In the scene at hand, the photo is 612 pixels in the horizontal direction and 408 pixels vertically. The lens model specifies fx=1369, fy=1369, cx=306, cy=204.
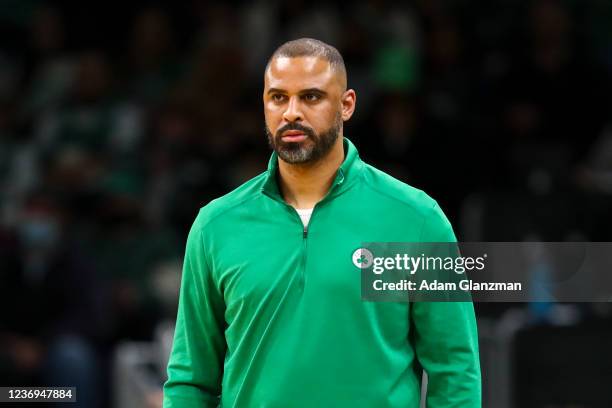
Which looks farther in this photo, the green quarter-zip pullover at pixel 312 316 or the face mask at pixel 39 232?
the face mask at pixel 39 232

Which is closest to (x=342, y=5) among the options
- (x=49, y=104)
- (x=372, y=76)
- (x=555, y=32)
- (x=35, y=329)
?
(x=372, y=76)

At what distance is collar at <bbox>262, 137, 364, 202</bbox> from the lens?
8.86 ft

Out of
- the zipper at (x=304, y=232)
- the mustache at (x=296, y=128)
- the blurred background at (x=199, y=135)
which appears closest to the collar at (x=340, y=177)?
the zipper at (x=304, y=232)

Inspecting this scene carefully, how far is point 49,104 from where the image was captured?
7.72 metres

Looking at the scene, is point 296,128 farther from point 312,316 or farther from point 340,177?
point 312,316

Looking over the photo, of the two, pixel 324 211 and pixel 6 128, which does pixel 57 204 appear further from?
pixel 324 211

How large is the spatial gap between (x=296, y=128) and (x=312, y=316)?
1.18ft

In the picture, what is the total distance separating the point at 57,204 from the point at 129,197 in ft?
1.22

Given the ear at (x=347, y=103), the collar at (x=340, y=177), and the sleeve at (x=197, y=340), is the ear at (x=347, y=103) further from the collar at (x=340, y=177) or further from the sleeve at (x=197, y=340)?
the sleeve at (x=197, y=340)

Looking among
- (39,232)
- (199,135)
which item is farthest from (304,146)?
(199,135)

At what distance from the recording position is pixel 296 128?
263 cm

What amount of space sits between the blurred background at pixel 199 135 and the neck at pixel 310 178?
2.47 meters

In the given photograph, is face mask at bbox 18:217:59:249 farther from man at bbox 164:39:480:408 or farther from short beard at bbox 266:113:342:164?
short beard at bbox 266:113:342:164

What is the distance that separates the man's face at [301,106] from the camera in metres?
2.63
